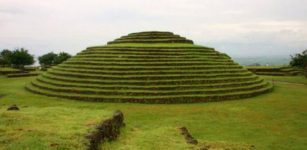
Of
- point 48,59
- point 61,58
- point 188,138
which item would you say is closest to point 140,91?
point 188,138

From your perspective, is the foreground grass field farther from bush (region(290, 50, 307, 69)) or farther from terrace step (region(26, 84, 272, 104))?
bush (region(290, 50, 307, 69))

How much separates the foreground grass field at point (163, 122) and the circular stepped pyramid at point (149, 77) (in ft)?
3.87

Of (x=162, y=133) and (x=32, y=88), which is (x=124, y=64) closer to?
(x=32, y=88)

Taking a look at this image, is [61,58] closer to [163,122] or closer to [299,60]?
[299,60]

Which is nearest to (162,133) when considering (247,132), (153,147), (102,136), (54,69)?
(153,147)

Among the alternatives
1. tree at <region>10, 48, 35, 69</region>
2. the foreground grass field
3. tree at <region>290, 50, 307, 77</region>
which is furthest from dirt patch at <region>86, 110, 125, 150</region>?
tree at <region>10, 48, 35, 69</region>

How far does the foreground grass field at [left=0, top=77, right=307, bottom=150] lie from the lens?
31.4 ft

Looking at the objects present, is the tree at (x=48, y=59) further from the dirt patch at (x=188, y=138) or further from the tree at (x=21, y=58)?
the dirt patch at (x=188, y=138)

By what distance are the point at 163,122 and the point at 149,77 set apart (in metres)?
8.70

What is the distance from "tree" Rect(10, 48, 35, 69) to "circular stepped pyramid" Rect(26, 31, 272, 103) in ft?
87.4

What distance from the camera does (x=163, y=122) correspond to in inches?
719

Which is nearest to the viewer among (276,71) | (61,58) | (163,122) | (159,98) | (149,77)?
(163,122)

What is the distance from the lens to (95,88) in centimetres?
2575

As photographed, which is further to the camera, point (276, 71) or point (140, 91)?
point (276, 71)
